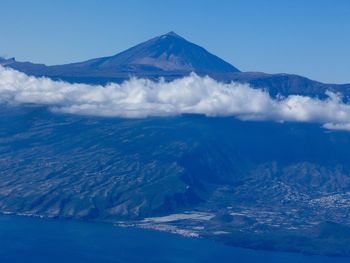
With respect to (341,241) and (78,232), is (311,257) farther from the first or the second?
(78,232)

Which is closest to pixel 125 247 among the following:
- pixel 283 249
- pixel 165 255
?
pixel 165 255

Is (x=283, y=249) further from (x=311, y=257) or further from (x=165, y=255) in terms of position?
(x=165, y=255)

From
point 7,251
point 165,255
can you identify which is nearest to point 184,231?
point 165,255

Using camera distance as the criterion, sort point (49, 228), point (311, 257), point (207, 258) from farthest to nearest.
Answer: point (49, 228), point (311, 257), point (207, 258)

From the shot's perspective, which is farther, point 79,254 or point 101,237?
point 101,237

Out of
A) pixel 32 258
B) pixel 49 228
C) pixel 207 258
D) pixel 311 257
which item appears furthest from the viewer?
pixel 49 228

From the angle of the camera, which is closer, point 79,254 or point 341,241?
point 79,254
